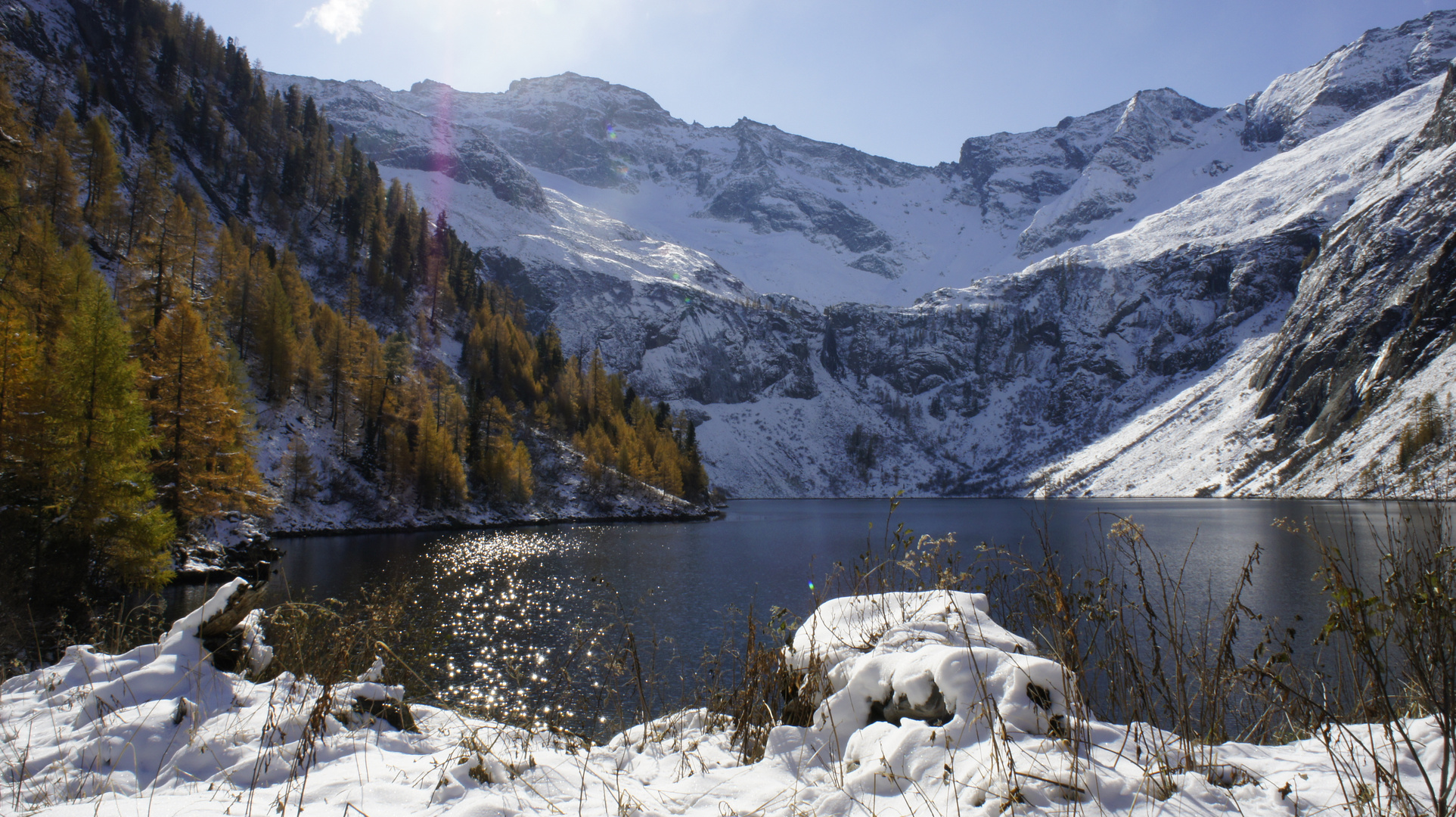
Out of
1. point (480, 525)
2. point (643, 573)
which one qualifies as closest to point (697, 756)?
point (643, 573)

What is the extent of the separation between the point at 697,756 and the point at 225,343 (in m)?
48.1

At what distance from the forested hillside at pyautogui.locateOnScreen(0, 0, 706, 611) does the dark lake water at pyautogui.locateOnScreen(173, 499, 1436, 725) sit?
578cm

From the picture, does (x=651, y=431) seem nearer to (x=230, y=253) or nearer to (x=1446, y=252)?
(x=230, y=253)

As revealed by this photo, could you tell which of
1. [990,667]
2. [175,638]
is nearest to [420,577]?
[175,638]

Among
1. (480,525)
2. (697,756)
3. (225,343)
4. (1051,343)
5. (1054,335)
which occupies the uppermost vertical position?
(1054,335)

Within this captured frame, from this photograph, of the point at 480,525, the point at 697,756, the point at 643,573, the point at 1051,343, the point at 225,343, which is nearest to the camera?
the point at 697,756

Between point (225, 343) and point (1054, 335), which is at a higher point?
point (1054, 335)

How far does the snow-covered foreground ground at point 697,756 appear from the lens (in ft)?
11.6

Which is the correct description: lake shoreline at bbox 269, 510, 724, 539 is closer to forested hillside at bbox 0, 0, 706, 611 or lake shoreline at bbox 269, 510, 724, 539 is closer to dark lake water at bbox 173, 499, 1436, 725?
forested hillside at bbox 0, 0, 706, 611

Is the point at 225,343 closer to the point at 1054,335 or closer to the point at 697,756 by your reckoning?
the point at 697,756

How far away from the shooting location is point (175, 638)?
20.3 ft

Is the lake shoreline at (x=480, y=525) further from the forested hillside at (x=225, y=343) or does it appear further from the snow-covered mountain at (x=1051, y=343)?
the snow-covered mountain at (x=1051, y=343)

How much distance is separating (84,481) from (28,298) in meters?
16.3

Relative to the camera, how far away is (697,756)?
5.30 m
